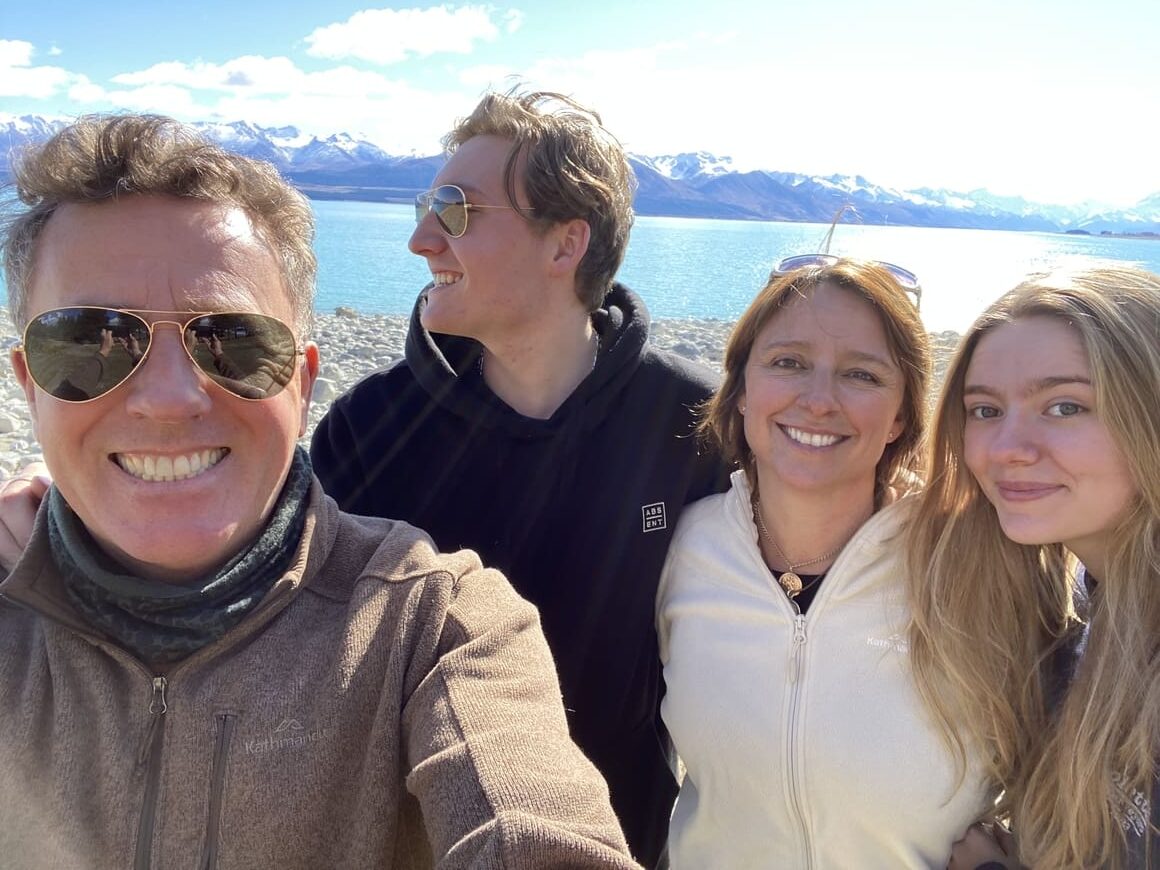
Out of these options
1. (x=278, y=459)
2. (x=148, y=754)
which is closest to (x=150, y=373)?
(x=278, y=459)

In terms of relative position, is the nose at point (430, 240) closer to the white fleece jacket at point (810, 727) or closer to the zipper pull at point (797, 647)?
the white fleece jacket at point (810, 727)

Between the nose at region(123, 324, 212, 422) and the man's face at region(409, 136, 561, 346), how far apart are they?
71.3 inches

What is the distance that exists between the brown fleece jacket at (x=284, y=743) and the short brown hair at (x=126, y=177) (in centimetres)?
67

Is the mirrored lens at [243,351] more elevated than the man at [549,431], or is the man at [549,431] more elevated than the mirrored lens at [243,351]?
the mirrored lens at [243,351]

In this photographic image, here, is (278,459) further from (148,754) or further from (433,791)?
(433,791)

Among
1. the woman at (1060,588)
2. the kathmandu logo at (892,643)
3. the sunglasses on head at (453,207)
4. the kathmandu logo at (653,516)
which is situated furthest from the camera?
the sunglasses on head at (453,207)

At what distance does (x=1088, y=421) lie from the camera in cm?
235

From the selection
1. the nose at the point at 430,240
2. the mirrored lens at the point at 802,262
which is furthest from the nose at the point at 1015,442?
the nose at the point at 430,240

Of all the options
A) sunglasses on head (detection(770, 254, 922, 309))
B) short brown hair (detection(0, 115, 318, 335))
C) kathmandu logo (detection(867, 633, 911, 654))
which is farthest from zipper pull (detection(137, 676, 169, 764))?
sunglasses on head (detection(770, 254, 922, 309))

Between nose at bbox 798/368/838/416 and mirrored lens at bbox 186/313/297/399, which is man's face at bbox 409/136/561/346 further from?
mirrored lens at bbox 186/313/297/399

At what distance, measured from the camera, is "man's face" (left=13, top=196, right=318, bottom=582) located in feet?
5.62

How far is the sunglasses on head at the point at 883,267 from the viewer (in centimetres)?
277

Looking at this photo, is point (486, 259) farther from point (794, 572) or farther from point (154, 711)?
point (154, 711)

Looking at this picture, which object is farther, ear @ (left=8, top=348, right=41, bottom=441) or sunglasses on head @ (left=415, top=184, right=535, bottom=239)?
sunglasses on head @ (left=415, top=184, right=535, bottom=239)
